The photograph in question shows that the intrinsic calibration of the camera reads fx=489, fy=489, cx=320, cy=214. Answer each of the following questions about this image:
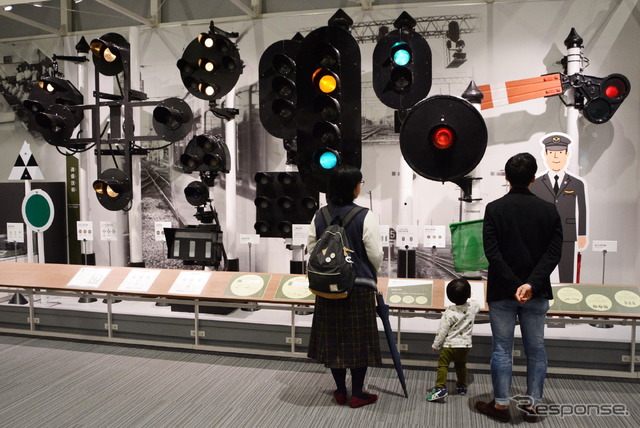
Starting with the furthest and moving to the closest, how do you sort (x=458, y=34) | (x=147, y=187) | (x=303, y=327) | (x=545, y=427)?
(x=147, y=187)
(x=458, y=34)
(x=303, y=327)
(x=545, y=427)

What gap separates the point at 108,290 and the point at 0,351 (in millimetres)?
1086

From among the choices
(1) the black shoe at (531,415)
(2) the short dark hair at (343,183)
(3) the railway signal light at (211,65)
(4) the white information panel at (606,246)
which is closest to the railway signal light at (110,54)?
(3) the railway signal light at (211,65)

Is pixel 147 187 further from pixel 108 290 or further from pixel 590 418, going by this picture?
pixel 590 418

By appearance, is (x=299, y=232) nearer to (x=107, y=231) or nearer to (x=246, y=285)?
(x=246, y=285)

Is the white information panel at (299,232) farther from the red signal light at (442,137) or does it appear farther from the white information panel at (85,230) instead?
the white information panel at (85,230)

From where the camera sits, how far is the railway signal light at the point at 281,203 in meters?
4.44

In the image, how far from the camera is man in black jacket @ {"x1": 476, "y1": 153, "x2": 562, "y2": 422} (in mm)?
2736

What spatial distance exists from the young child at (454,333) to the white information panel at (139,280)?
2612 millimetres

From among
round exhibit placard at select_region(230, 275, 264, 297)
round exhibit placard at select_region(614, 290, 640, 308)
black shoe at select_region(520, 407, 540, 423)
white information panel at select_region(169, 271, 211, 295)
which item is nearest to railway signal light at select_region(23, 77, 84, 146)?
white information panel at select_region(169, 271, 211, 295)

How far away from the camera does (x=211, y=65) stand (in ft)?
15.1

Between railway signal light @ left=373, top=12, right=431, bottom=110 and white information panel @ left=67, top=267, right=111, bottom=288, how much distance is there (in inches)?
124

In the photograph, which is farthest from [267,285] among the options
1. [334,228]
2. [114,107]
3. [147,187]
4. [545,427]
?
[147,187]

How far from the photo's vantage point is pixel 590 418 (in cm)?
297

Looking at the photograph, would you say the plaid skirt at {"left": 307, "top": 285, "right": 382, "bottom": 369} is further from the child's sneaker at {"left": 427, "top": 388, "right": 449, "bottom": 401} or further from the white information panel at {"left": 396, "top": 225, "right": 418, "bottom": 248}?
the white information panel at {"left": 396, "top": 225, "right": 418, "bottom": 248}
